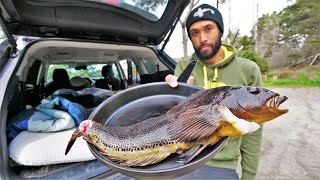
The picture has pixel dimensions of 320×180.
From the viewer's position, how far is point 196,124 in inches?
36.1

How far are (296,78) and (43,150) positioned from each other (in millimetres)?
15353

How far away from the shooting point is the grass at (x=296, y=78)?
12742 mm

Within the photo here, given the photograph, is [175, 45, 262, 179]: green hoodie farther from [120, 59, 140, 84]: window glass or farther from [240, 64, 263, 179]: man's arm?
[120, 59, 140, 84]: window glass

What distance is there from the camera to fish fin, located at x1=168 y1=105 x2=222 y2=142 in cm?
89

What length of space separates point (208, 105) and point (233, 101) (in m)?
0.09

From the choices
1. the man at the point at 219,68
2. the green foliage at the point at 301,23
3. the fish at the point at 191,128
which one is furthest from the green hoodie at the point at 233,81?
the green foliage at the point at 301,23

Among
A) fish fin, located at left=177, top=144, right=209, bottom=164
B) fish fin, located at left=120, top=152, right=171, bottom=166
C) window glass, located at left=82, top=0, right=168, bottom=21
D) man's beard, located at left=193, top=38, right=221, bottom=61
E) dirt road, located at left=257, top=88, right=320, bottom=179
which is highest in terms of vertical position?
window glass, located at left=82, top=0, right=168, bottom=21

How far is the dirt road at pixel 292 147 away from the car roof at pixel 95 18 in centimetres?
156

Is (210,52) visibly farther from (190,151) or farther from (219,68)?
(190,151)

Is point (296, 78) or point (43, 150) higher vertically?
point (43, 150)

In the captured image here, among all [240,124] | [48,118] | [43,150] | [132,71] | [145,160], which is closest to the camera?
[240,124]

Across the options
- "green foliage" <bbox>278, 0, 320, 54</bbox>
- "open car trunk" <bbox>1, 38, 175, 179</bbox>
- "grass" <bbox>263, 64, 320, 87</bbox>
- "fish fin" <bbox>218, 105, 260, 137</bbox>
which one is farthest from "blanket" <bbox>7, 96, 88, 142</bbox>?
"green foliage" <bbox>278, 0, 320, 54</bbox>

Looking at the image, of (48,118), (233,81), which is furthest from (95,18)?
(233,81)

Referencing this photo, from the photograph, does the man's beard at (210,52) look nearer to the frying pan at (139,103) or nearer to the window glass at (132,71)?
the frying pan at (139,103)
